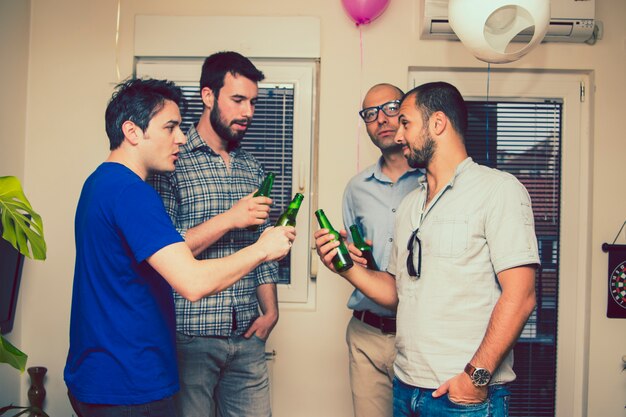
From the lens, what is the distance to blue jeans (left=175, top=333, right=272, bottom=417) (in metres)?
2.05

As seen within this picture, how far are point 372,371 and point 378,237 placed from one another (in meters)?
0.53

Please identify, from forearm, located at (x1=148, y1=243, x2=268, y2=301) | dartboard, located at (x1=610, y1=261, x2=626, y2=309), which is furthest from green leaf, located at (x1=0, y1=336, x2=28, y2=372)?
dartboard, located at (x1=610, y1=261, x2=626, y2=309)

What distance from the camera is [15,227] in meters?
1.93

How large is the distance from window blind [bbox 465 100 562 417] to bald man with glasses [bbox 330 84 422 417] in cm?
86

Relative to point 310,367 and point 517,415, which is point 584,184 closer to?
point 517,415

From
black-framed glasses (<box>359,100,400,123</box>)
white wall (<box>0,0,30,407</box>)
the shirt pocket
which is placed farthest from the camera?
white wall (<box>0,0,30,407</box>)

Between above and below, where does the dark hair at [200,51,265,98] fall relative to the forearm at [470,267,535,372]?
above

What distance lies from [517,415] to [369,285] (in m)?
1.62

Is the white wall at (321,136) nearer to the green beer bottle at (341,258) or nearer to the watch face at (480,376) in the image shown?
the green beer bottle at (341,258)

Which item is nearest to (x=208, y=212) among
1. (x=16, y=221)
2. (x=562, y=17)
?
(x=16, y=221)

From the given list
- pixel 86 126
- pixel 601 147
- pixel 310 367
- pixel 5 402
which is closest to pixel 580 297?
pixel 601 147

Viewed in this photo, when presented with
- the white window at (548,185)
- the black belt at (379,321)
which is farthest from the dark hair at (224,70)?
the white window at (548,185)

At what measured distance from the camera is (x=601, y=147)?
3012mm

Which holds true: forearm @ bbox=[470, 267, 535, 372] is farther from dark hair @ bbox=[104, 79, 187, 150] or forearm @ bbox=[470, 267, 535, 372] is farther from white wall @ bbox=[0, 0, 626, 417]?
white wall @ bbox=[0, 0, 626, 417]
